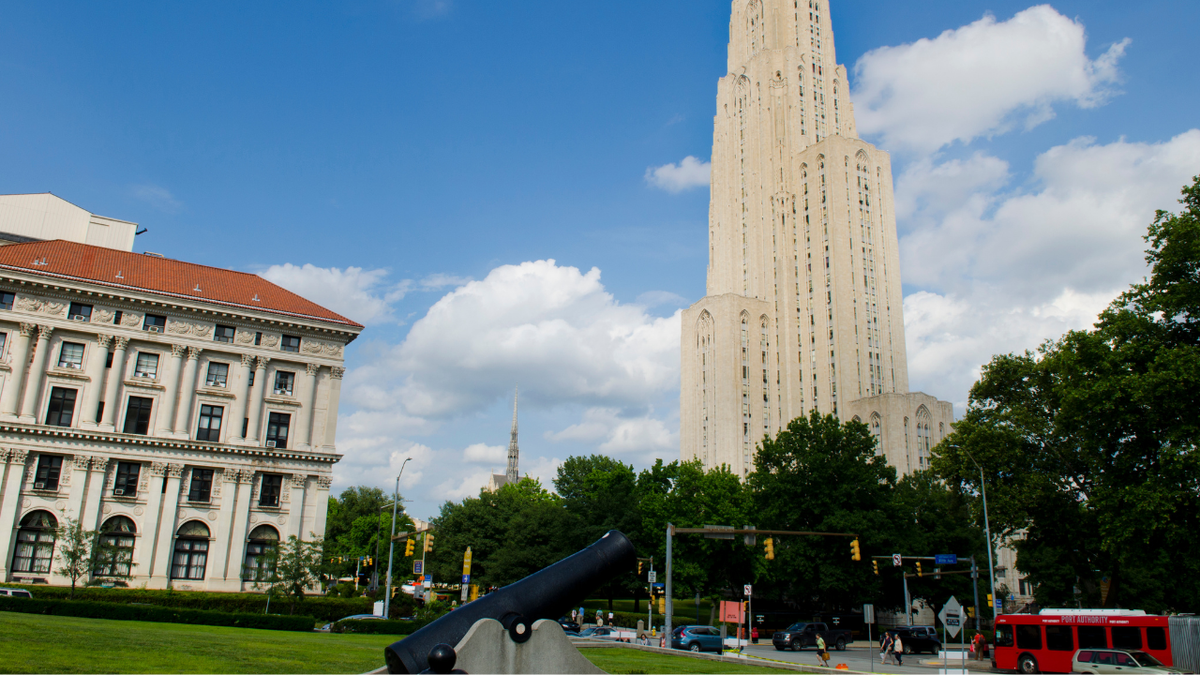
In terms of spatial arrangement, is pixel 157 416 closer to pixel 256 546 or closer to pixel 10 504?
pixel 10 504

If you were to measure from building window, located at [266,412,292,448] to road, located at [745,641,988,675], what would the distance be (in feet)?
113

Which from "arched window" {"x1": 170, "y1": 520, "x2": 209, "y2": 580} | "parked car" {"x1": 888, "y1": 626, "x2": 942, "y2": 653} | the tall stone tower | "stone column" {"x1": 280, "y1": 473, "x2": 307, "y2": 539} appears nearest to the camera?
"parked car" {"x1": 888, "y1": 626, "x2": 942, "y2": 653}

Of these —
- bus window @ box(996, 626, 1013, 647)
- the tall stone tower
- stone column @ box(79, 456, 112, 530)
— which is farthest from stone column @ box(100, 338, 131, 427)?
the tall stone tower

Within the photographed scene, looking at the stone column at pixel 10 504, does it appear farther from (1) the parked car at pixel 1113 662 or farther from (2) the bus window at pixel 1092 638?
(2) the bus window at pixel 1092 638

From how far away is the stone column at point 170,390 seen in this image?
5022 cm

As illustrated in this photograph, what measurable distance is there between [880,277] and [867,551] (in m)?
71.5

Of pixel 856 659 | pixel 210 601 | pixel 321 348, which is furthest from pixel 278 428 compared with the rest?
pixel 856 659

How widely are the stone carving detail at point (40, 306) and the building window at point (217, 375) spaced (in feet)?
30.7

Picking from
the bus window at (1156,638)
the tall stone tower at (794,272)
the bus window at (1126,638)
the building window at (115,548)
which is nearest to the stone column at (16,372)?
the building window at (115,548)

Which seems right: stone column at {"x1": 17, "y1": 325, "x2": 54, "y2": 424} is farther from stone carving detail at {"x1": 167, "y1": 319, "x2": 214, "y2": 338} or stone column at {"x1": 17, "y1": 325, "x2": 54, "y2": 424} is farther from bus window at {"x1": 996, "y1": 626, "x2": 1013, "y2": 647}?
bus window at {"x1": 996, "y1": 626, "x2": 1013, "y2": 647}

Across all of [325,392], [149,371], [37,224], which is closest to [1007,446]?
[325,392]

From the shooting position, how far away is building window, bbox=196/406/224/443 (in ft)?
169

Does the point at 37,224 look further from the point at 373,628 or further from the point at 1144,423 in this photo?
the point at 1144,423

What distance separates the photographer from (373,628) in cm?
3331
